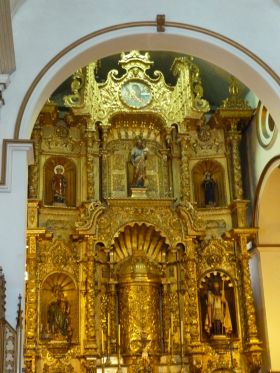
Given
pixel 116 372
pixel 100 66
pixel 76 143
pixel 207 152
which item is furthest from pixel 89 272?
pixel 100 66

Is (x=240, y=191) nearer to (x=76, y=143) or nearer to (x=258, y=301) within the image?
(x=258, y=301)

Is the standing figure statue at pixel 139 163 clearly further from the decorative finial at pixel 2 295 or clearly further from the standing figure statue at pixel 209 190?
the decorative finial at pixel 2 295

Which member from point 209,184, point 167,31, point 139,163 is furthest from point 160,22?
point 209,184

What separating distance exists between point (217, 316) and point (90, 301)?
2983 millimetres

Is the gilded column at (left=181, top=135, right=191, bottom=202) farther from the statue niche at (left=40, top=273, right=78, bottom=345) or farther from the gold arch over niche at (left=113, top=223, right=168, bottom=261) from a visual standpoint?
the statue niche at (left=40, top=273, right=78, bottom=345)

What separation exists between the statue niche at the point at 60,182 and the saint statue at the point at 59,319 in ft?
7.62

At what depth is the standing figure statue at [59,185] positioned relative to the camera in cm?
1485

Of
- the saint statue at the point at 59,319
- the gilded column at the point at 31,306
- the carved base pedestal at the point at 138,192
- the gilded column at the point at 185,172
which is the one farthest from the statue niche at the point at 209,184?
the gilded column at the point at 31,306

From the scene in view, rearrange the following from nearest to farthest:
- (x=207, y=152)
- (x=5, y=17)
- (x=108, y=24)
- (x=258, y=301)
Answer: (x=5, y=17) < (x=108, y=24) < (x=258, y=301) < (x=207, y=152)

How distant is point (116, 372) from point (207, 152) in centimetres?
597

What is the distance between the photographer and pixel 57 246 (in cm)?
1410

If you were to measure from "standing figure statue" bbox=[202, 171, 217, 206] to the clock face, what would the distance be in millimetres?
2496

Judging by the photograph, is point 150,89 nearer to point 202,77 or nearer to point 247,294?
point 202,77

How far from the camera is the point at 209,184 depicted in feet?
51.8
